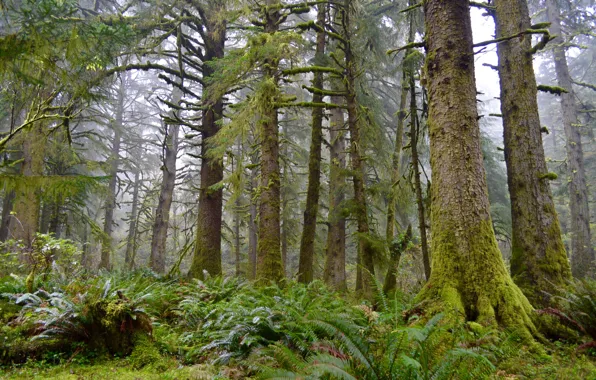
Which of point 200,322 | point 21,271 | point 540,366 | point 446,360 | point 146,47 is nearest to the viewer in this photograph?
point 446,360

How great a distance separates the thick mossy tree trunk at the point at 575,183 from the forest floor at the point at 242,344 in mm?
12679

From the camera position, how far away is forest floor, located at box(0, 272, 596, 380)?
2.79 metres

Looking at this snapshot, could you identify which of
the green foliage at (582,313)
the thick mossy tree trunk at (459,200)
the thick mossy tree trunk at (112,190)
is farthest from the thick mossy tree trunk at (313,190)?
the thick mossy tree trunk at (112,190)

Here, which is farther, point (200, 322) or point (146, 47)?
point (146, 47)

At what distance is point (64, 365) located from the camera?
370 centimetres

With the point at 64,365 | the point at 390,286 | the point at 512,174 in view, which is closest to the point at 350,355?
the point at 64,365

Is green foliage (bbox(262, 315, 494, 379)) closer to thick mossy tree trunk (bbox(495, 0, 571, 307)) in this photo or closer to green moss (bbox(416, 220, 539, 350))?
green moss (bbox(416, 220, 539, 350))

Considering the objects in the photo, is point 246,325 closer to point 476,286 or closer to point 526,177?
point 476,286

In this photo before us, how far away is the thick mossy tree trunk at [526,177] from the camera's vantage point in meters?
5.88

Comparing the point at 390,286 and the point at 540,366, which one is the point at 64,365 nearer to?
the point at 540,366

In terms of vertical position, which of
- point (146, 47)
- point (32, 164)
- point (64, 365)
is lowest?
point (64, 365)

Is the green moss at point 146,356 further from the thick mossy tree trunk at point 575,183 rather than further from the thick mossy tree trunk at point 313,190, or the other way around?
the thick mossy tree trunk at point 575,183

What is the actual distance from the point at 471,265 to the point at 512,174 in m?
3.06

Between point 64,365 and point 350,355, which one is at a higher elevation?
point 350,355
